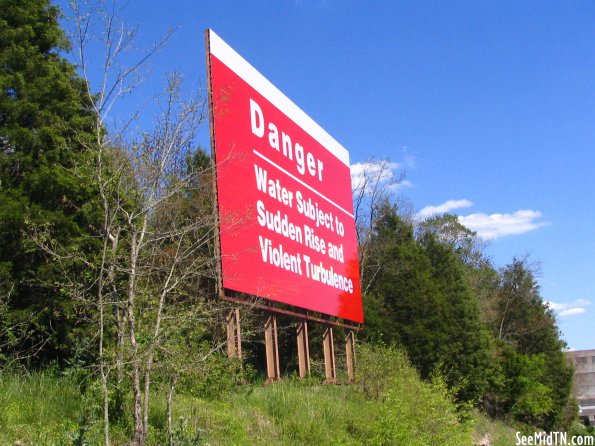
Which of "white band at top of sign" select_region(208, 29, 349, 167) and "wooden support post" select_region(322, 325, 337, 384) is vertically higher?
"white band at top of sign" select_region(208, 29, 349, 167)

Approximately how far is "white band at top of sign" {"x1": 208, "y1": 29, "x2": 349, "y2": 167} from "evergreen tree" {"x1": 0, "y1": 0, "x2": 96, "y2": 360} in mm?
3035

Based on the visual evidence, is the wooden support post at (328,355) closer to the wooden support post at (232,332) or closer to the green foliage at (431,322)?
the wooden support post at (232,332)

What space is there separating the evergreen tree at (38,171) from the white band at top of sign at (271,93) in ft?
9.96

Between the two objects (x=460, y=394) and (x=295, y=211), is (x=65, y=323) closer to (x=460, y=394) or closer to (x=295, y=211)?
(x=295, y=211)

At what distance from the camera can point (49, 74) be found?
16.4m

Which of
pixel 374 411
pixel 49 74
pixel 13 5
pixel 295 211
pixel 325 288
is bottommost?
pixel 374 411

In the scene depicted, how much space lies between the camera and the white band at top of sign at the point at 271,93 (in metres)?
16.8

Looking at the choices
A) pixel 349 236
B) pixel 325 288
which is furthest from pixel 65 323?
pixel 349 236

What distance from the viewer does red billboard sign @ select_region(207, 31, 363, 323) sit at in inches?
636

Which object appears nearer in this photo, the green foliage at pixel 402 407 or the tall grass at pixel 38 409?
the tall grass at pixel 38 409

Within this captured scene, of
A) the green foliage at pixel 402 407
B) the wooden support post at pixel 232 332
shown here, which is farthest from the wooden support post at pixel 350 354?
the wooden support post at pixel 232 332

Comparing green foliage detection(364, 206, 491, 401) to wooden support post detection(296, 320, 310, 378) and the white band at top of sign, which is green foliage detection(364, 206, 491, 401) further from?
wooden support post detection(296, 320, 310, 378)

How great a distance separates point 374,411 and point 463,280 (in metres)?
17.4

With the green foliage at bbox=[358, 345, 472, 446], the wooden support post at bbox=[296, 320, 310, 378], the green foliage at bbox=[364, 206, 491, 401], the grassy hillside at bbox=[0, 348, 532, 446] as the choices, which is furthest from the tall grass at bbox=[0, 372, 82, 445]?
the green foliage at bbox=[364, 206, 491, 401]
